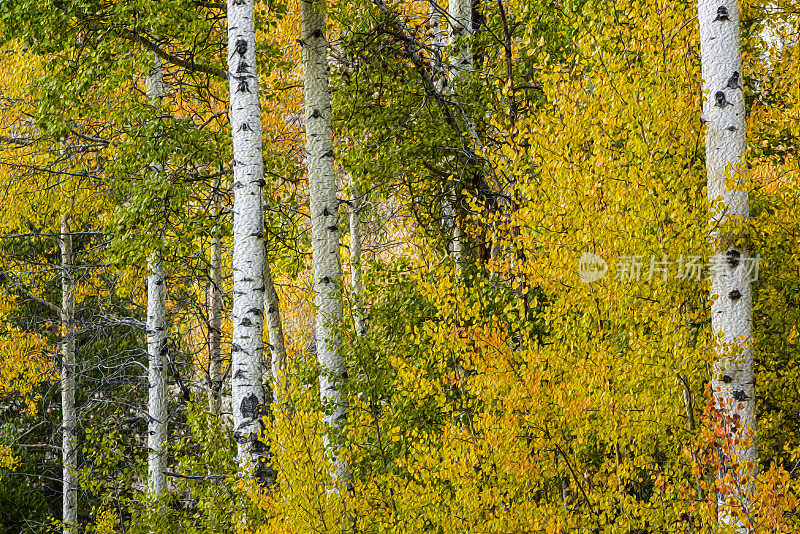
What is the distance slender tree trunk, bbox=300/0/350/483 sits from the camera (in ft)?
16.9

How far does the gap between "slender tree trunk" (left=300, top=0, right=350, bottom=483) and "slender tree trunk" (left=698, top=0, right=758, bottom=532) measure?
258 centimetres

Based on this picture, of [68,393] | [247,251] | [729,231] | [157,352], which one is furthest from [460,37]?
[68,393]

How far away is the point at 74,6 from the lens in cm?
524

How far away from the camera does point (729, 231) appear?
139 inches

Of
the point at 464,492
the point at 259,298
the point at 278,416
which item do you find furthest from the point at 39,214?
the point at 464,492

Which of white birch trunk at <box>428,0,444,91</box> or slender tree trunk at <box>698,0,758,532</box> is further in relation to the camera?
white birch trunk at <box>428,0,444,91</box>

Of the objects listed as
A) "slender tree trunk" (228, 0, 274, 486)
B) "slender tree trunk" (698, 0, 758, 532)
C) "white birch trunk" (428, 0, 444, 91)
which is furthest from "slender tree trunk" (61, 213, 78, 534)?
"slender tree trunk" (698, 0, 758, 532)

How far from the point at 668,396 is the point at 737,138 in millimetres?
1420

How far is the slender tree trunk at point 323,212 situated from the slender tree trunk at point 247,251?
2.86ft

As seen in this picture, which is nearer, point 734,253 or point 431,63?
point 734,253

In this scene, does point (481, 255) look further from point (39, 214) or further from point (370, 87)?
point (39, 214)

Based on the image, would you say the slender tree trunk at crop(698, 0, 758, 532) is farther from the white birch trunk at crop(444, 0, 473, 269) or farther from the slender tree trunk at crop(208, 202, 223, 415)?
the slender tree trunk at crop(208, 202, 223, 415)

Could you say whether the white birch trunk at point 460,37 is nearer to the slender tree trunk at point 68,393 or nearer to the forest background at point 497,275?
the forest background at point 497,275

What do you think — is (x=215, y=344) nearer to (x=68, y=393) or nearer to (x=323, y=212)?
(x=68, y=393)
